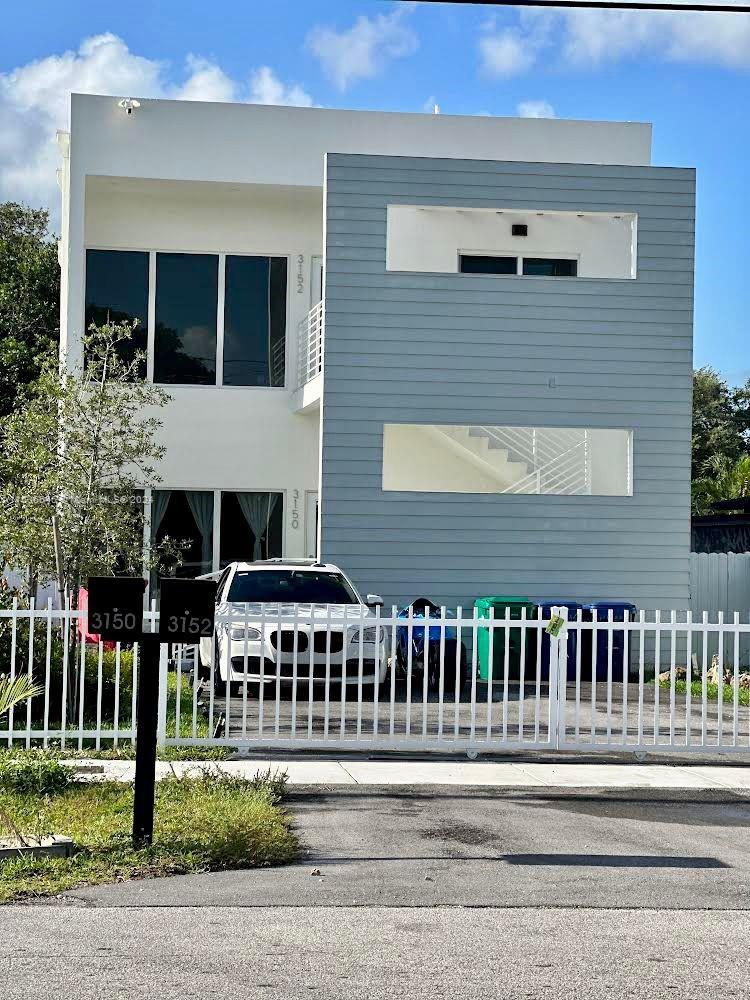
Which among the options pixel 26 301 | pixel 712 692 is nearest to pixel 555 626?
pixel 712 692

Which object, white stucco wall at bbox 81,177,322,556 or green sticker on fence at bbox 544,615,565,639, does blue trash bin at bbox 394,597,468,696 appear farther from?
white stucco wall at bbox 81,177,322,556

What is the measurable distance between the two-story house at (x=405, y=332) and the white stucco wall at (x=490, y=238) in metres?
0.04

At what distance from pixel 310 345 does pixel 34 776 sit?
1223 centimetres

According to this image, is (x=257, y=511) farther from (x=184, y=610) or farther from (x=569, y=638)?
(x=184, y=610)

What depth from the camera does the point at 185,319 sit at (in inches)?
877

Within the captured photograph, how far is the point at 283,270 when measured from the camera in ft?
74.1

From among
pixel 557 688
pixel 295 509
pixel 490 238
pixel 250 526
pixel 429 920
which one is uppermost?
pixel 490 238

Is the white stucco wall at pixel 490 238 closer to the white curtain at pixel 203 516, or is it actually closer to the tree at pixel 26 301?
the white curtain at pixel 203 516

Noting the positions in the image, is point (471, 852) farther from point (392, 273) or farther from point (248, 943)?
point (392, 273)

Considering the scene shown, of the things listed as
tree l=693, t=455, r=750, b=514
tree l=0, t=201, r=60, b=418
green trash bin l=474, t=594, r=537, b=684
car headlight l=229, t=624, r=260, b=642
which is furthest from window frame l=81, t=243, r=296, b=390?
tree l=693, t=455, r=750, b=514

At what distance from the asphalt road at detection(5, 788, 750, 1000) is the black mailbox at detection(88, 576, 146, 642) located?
5.42 feet

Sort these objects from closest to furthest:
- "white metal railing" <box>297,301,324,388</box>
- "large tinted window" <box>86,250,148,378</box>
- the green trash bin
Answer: the green trash bin → "white metal railing" <box>297,301,324,388</box> → "large tinted window" <box>86,250,148,378</box>

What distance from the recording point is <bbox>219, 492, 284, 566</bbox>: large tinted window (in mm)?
22094

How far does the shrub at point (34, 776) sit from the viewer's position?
31.7ft
